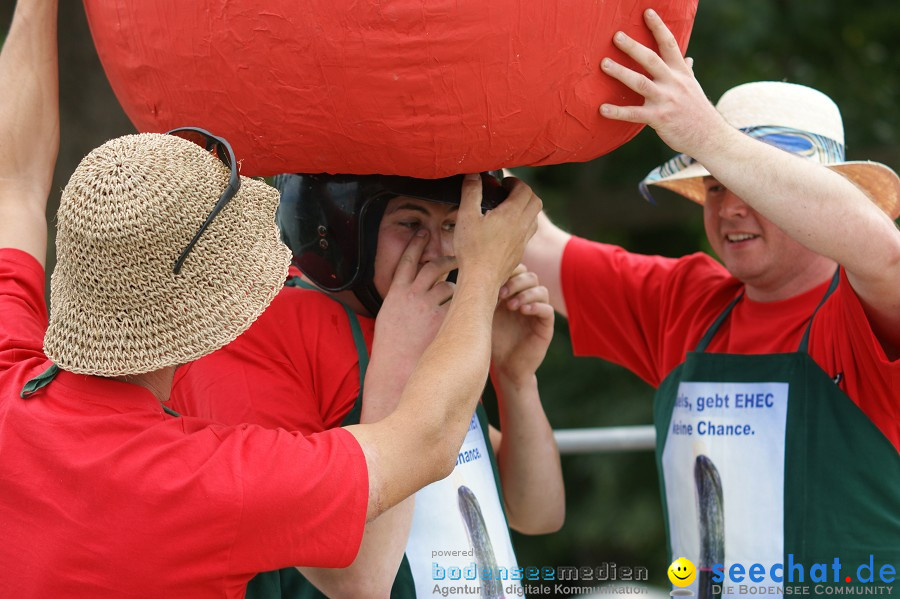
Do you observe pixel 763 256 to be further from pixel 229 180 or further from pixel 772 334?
pixel 229 180

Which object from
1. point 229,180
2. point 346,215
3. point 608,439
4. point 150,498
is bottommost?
point 608,439

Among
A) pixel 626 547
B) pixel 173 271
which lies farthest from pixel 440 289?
pixel 626 547

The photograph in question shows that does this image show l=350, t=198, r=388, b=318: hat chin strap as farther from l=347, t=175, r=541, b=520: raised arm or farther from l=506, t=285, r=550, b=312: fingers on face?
l=506, t=285, r=550, b=312: fingers on face

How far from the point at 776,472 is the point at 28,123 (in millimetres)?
1629

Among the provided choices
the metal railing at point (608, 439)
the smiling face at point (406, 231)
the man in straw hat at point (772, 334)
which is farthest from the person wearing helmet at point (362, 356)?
the metal railing at point (608, 439)

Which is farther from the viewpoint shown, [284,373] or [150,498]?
[284,373]

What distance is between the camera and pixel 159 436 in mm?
1280

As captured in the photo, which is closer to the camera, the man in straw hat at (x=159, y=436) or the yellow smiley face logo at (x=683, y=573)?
the man in straw hat at (x=159, y=436)

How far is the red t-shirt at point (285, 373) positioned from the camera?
1601mm

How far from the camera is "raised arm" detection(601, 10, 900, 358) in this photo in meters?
1.61

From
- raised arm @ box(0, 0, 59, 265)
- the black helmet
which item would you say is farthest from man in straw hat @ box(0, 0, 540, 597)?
raised arm @ box(0, 0, 59, 265)

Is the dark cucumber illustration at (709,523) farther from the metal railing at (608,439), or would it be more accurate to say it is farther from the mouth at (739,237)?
the metal railing at (608,439)

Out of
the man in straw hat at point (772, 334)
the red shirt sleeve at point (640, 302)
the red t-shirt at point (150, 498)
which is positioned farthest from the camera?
the red shirt sleeve at point (640, 302)

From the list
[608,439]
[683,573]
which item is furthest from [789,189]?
[608,439]
